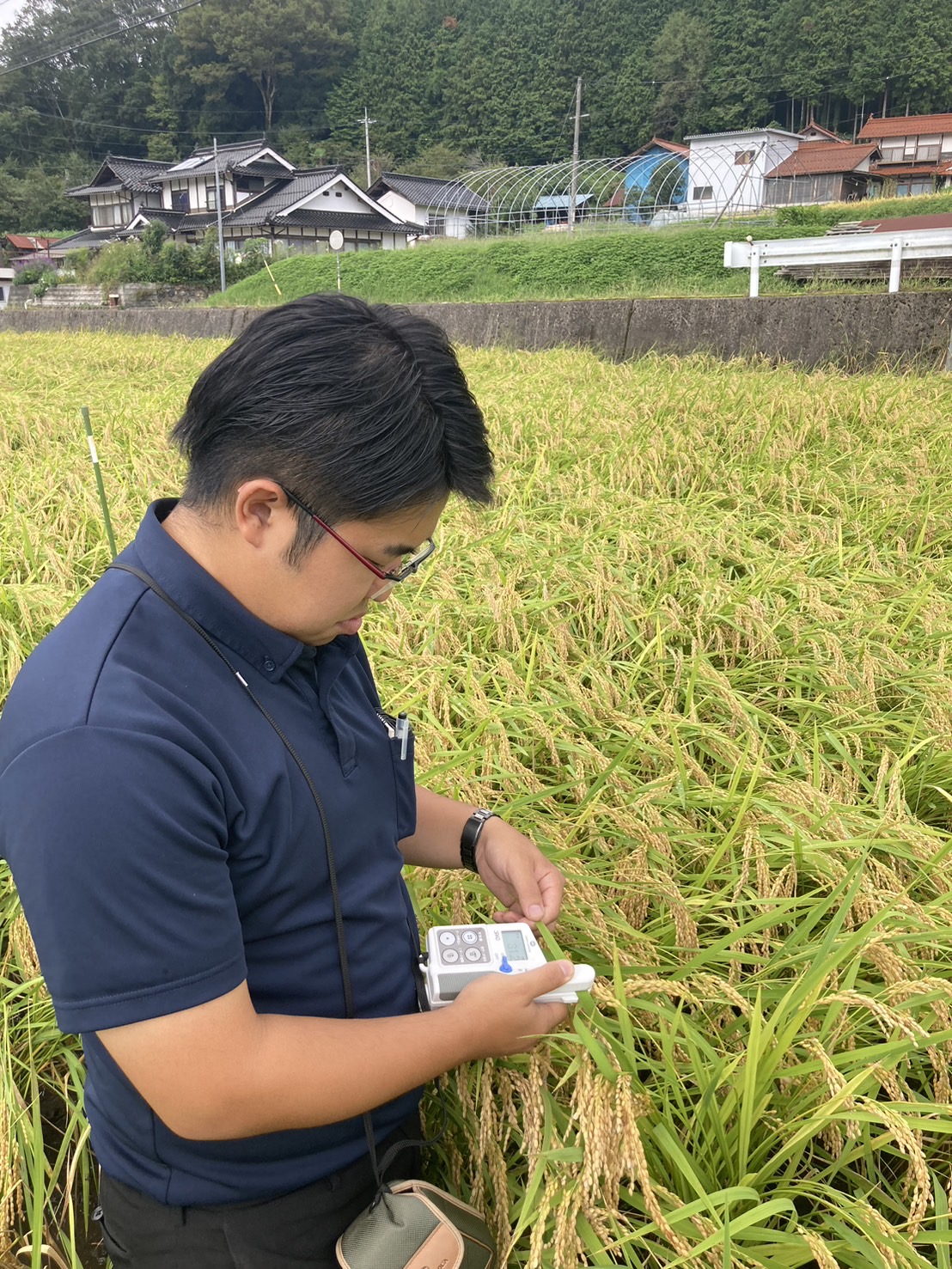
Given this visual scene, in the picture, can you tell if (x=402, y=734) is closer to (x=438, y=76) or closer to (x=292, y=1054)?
(x=292, y=1054)

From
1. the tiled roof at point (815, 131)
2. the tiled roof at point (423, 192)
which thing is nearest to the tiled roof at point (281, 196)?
the tiled roof at point (423, 192)

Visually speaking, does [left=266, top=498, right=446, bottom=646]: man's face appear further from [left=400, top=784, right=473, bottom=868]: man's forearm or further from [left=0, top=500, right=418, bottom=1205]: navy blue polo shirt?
[left=400, top=784, right=473, bottom=868]: man's forearm

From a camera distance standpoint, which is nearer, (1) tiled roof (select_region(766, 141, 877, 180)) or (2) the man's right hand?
(2) the man's right hand

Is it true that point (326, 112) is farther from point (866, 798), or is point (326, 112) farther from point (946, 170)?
point (866, 798)

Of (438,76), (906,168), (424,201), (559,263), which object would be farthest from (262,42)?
(559,263)

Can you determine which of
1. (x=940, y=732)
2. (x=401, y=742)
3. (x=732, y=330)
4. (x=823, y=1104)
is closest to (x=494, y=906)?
(x=401, y=742)

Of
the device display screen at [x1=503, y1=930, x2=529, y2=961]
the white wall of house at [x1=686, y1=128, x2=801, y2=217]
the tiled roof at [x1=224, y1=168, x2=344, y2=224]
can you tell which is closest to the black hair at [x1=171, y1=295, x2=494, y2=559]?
the device display screen at [x1=503, y1=930, x2=529, y2=961]

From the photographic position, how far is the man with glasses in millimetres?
728

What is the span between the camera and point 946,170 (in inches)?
1407

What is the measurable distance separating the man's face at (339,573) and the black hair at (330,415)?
2cm

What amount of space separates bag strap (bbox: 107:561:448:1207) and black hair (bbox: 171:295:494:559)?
106 millimetres

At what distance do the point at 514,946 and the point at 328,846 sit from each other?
12.2 inches

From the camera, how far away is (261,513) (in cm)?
88

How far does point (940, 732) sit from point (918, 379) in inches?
197
